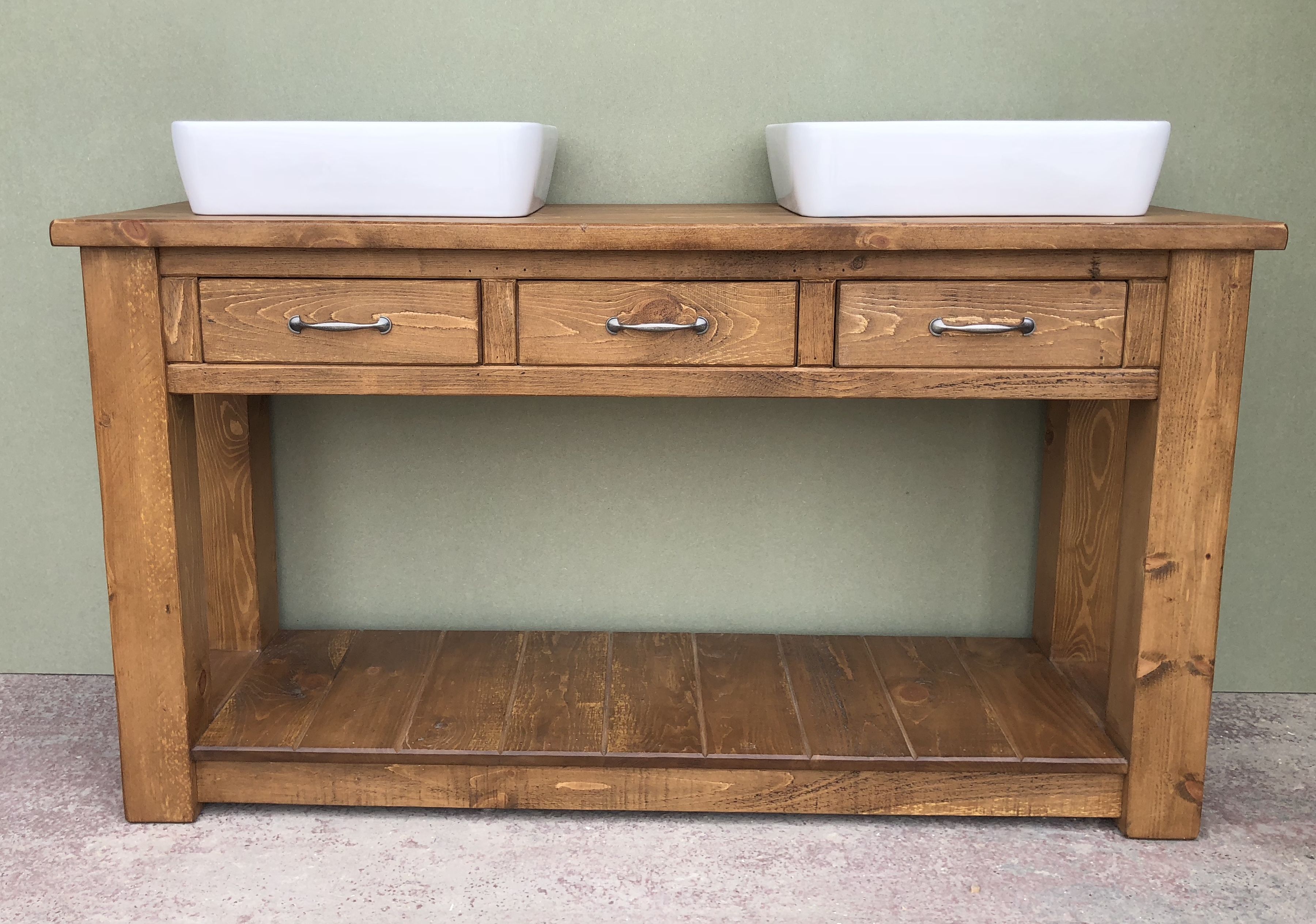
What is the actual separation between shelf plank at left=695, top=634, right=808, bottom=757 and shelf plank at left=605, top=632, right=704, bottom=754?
24mm

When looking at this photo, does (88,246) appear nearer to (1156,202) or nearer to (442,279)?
(442,279)

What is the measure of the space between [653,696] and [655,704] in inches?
1.2

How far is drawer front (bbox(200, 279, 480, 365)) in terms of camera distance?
1.51 m

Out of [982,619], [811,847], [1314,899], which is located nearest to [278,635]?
[811,847]

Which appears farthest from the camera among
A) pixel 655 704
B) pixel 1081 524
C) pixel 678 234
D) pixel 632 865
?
pixel 1081 524

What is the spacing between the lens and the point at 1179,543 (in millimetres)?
1547

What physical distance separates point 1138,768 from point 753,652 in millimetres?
648

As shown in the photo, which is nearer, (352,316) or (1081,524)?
(352,316)

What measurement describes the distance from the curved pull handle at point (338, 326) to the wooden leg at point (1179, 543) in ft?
3.37

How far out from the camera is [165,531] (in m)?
1.58

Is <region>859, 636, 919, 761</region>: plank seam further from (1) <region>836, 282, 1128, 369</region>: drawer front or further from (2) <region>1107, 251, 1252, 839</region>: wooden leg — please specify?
(1) <region>836, 282, 1128, 369</region>: drawer front

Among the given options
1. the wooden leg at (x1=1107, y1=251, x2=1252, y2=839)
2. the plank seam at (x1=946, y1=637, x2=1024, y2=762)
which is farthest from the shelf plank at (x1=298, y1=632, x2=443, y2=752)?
the wooden leg at (x1=1107, y1=251, x2=1252, y2=839)

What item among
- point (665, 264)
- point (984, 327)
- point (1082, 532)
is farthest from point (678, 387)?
point (1082, 532)

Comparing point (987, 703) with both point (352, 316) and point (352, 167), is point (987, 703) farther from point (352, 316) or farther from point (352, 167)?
point (352, 167)
